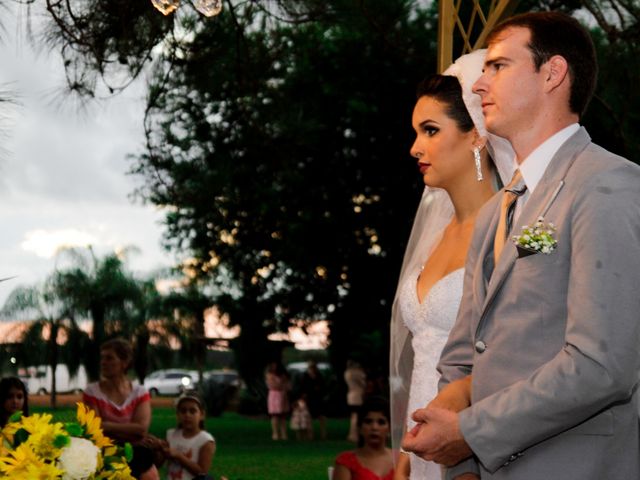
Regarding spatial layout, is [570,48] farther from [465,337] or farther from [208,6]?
[208,6]

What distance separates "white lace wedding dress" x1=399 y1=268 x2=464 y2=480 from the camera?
3428mm

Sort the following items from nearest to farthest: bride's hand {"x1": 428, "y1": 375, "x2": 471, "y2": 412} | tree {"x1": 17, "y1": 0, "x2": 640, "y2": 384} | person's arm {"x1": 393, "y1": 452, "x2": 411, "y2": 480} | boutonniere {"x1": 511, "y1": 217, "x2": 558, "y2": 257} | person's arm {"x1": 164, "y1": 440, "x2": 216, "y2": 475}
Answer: boutonniere {"x1": 511, "y1": 217, "x2": 558, "y2": 257}, bride's hand {"x1": 428, "y1": 375, "x2": 471, "y2": 412}, person's arm {"x1": 393, "y1": 452, "x2": 411, "y2": 480}, person's arm {"x1": 164, "y1": 440, "x2": 216, "y2": 475}, tree {"x1": 17, "y1": 0, "x2": 640, "y2": 384}

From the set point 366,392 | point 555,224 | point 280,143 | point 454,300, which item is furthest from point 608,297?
point 366,392

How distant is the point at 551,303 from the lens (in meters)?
2.04

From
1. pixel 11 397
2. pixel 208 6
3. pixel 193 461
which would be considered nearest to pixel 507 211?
pixel 208 6

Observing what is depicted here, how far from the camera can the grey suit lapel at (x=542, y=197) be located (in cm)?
212

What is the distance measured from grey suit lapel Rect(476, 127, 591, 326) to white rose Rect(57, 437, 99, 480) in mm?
855

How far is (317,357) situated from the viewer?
128 feet

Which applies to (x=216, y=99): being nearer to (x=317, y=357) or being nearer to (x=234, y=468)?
(x=234, y=468)

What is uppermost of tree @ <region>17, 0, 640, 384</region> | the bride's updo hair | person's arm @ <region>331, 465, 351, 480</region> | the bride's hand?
tree @ <region>17, 0, 640, 384</region>

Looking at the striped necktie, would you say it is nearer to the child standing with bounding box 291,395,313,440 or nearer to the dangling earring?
the dangling earring

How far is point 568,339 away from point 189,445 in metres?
7.05

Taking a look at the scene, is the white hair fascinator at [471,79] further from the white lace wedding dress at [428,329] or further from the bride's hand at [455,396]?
the bride's hand at [455,396]

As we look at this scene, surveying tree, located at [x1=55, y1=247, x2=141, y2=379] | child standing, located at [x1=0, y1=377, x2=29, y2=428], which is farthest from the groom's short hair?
tree, located at [x1=55, y1=247, x2=141, y2=379]
